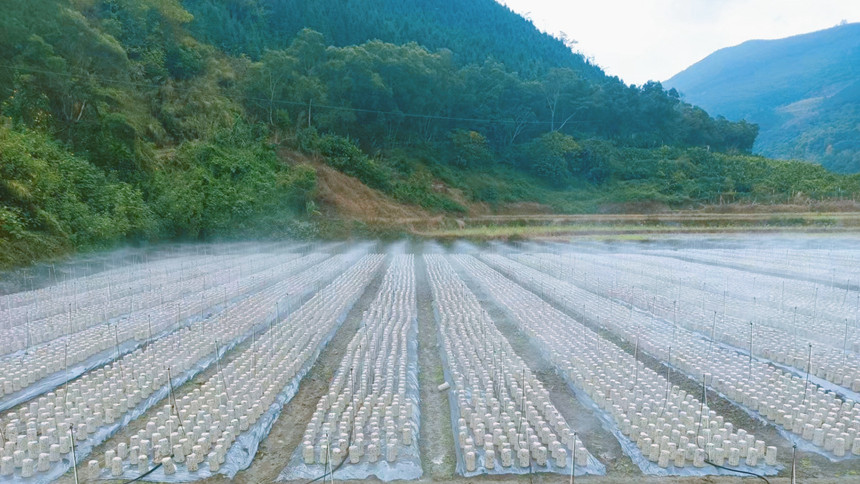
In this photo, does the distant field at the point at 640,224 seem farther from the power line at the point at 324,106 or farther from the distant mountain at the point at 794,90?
the distant mountain at the point at 794,90

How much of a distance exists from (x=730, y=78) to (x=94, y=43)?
14088cm

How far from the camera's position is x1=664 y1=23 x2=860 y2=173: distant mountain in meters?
68.1

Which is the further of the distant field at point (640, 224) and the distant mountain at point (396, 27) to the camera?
the distant mountain at point (396, 27)

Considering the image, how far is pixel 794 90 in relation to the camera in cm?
10419

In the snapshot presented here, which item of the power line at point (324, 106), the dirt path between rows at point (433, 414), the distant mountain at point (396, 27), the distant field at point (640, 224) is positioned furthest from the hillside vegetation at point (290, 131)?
the dirt path between rows at point (433, 414)

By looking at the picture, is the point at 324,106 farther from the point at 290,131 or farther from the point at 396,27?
the point at 396,27

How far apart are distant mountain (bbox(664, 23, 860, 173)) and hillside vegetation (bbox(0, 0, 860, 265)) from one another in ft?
72.3

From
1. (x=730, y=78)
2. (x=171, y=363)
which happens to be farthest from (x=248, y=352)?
(x=730, y=78)

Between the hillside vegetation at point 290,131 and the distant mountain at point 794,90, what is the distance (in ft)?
72.3

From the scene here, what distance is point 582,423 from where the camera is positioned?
6.64 metres

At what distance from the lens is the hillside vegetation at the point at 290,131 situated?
22.2 m

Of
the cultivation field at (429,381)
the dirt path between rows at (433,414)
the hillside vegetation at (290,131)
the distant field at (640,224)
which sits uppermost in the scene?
the hillside vegetation at (290,131)

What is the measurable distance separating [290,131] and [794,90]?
106904 mm

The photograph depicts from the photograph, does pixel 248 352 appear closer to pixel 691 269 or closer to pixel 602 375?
pixel 602 375
